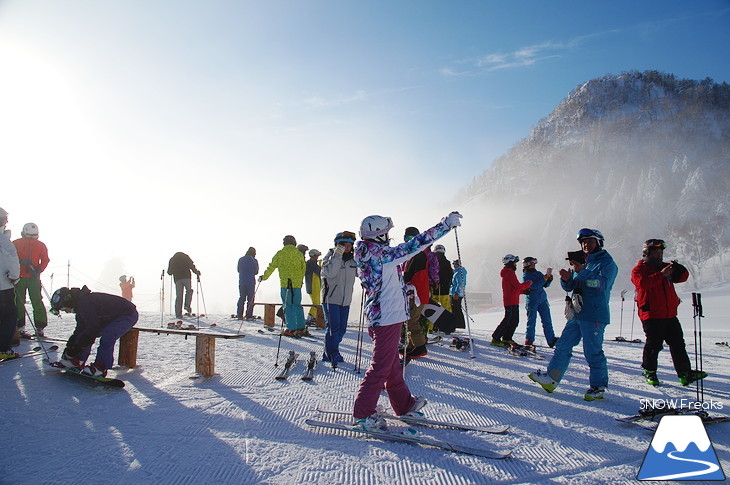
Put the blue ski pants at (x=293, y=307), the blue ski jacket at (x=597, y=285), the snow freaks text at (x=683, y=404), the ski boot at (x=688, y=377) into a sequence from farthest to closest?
the blue ski pants at (x=293, y=307), the ski boot at (x=688, y=377), the blue ski jacket at (x=597, y=285), the snow freaks text at (x=683, y=404)

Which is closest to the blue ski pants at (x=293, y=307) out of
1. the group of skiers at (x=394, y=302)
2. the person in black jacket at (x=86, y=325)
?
the group of skiers at (x=394, y=302)

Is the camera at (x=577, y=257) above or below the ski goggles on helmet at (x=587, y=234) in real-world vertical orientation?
below

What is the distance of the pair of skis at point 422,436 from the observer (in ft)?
9.52

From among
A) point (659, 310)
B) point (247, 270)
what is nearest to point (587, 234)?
point (659, 310)

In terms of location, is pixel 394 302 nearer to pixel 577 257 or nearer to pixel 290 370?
pixel 577 257

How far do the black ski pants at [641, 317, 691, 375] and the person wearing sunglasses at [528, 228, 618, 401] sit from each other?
1.21 metres

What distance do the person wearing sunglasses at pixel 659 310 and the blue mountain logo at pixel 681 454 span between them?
2.04 meters

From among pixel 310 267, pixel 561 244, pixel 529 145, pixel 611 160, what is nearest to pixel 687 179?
pixel 611 160

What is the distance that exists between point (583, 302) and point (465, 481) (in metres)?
2.84

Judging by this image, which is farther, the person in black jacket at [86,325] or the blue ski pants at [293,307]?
the blue ski pants at [293,307]

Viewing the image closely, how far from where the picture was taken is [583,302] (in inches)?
178

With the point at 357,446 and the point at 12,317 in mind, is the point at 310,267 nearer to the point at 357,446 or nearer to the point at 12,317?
the point at 12,317

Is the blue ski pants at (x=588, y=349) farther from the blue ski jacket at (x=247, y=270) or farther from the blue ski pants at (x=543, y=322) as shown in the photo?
the blue ski jacket at (x=247, y=270)

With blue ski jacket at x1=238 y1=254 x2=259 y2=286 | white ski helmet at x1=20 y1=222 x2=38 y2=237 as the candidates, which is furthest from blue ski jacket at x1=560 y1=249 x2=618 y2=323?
blue ski jacket at x1=238 y1=254 x2=259 y2=286
